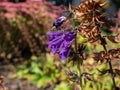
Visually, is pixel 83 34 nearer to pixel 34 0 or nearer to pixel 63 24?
pixel 63 24

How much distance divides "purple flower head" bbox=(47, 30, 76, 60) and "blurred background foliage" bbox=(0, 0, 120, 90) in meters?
3.07

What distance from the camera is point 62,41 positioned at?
5.98 ft

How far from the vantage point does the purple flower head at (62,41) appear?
5.92 ft

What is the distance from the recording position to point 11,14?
6898mm

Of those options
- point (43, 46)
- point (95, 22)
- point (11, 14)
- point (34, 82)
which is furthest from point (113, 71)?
point (11, 14)

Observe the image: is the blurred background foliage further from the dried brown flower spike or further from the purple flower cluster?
the dried brown flower spike

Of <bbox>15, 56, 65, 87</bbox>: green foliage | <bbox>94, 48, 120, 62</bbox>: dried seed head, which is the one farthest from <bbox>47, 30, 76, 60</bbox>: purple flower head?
<bbox>15, 56, 65, 87</bbox>: green foliage

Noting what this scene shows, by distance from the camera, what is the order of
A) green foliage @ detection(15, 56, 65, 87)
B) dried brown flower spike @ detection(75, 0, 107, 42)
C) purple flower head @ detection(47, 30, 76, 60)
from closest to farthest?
dried brown flower spike @ detection(75, 0, 107, 42)
purple flower head @ detection(47, 30, 76, 60)
green foliage @ detection(15, 56, 65, 87)

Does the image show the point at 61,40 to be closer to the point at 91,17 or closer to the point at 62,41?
the point at 62,41

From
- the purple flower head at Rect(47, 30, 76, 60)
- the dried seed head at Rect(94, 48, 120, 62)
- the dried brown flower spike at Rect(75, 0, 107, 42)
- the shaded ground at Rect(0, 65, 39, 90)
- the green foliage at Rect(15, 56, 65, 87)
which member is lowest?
the shaded ground at Rect(0, 65, 39, 90)

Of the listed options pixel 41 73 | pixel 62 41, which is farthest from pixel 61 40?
pixel 41 73

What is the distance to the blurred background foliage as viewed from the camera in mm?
5520

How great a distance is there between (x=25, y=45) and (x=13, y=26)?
38cm

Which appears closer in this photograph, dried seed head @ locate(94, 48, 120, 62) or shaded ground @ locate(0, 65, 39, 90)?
dried seed head @ locate(94, 48, 120, 62)
